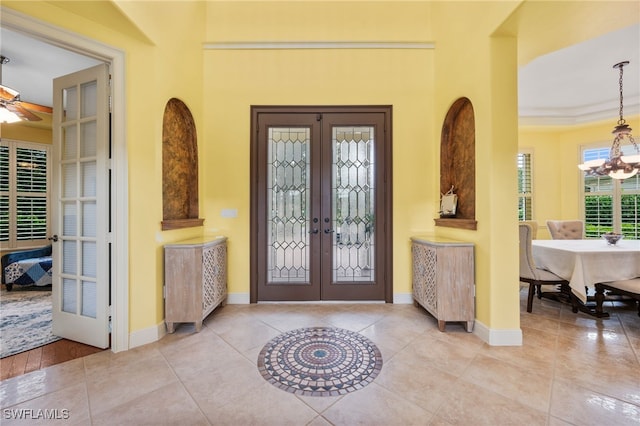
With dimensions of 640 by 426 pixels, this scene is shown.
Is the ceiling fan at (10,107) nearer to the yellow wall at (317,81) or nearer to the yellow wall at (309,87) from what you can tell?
the yellow wall at (317,81)

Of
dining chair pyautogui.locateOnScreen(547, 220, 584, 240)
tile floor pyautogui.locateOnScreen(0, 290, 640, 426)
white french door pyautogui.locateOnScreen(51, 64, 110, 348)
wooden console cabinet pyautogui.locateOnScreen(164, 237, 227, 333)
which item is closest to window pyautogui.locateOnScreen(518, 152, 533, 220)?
dining chair pyautogui.locateOnScreen(547, 220, 584, 240)

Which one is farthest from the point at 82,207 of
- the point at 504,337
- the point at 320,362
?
the point at 504,337

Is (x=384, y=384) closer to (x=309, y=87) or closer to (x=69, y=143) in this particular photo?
(x=309, y=87)

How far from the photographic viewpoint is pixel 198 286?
2.57 metres

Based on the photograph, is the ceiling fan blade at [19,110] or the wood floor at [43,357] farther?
the ceiling fan blade at [19,110]

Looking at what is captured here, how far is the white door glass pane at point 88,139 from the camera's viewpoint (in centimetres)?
237

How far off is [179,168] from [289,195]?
4.44ft

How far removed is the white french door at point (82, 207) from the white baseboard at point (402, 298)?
3.14 m

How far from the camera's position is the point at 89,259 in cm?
236

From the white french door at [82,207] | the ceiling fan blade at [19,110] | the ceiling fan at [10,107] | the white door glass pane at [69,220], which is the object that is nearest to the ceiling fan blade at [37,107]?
the ceiling fan at [10,107]

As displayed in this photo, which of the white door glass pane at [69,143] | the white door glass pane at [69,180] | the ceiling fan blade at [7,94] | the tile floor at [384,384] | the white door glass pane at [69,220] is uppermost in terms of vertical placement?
the ceiling fan blade at [7,94]

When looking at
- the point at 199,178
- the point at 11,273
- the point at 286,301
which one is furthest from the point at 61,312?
the point at 11,273

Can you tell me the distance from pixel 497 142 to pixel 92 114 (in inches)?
151

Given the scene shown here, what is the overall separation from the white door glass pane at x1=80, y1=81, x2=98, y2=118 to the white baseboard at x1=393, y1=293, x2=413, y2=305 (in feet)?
12.8
